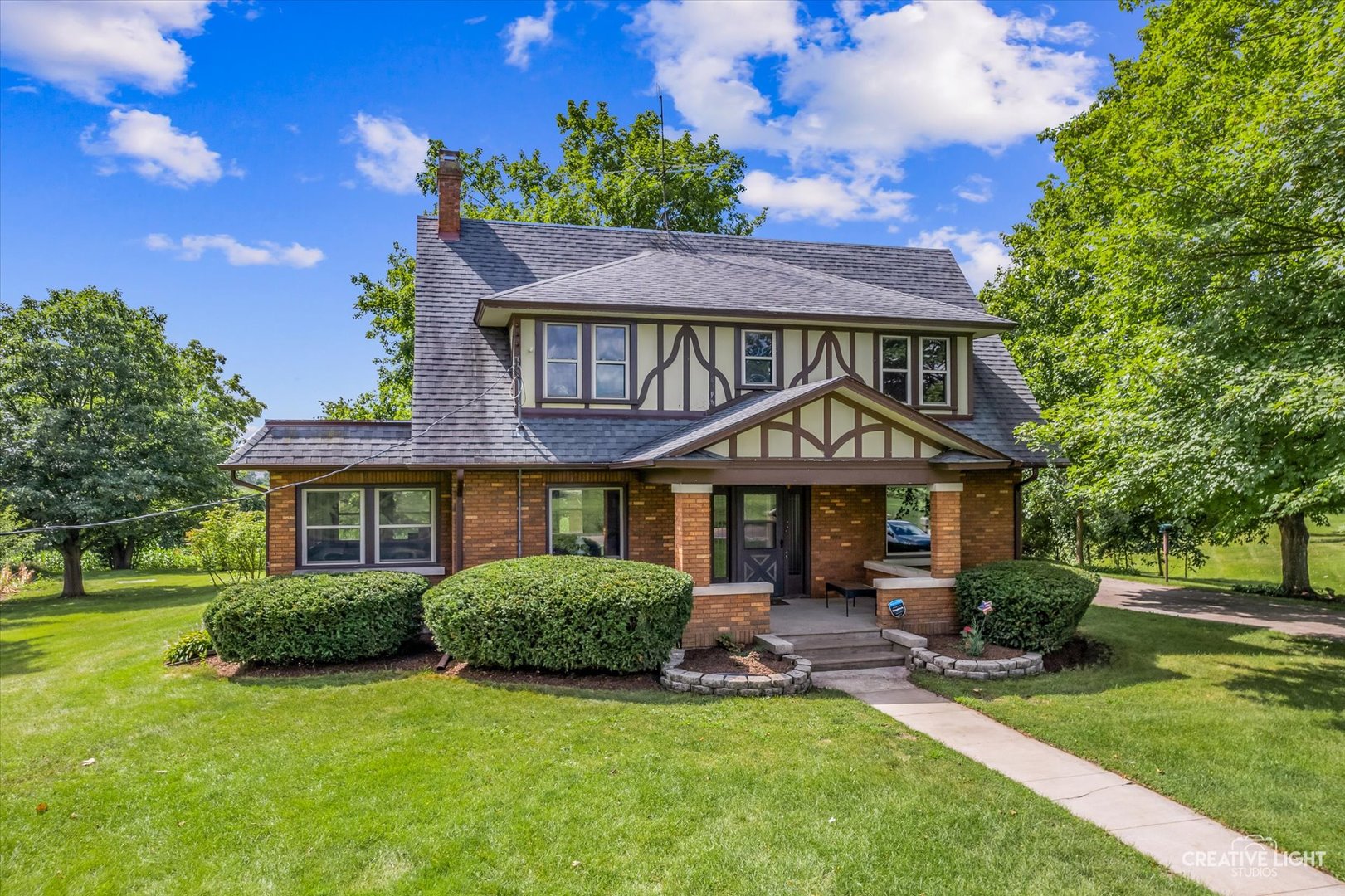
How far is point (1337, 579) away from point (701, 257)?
2810 cm

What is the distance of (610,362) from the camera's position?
512 inches

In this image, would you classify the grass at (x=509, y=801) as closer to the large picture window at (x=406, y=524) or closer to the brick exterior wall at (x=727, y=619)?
the brick exterior wall at (x=727, y=619)

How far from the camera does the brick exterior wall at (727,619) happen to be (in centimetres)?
1066

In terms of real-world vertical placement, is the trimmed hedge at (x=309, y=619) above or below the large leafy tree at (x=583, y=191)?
below

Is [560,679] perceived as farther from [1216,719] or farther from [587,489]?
[1216,719]

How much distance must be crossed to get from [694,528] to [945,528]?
4.45 m

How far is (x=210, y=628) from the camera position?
978cm

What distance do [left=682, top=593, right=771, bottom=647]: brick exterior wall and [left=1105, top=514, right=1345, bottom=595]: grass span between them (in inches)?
704

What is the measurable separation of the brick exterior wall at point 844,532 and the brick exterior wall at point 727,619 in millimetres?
3170

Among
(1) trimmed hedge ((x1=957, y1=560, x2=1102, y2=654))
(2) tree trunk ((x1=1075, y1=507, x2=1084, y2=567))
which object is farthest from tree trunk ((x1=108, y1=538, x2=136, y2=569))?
(2) tree trunk ((x1=1075, y1=507, x2=1084, y2=567))

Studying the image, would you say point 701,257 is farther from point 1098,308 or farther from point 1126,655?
point 1126,655

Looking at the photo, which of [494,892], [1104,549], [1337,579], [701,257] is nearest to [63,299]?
[701,257]

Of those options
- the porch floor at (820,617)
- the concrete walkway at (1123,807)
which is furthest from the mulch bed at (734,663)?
the concrete walkway at (1123,807)

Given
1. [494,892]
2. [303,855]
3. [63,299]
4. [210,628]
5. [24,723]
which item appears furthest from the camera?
[63,299]
